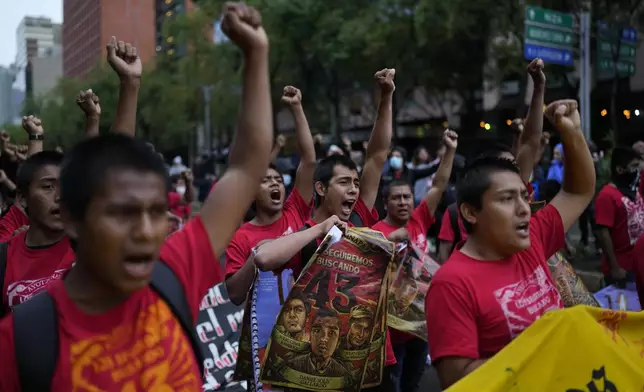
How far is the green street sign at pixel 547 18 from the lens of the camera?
1332 centimetres

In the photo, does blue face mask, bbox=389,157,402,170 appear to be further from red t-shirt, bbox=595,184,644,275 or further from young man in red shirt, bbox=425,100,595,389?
young man in red shirt, bbox=425,100,595,389

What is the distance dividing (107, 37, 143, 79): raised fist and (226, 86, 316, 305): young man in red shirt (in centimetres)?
102

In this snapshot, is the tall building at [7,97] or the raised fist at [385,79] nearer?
the raised fist at [385,79]

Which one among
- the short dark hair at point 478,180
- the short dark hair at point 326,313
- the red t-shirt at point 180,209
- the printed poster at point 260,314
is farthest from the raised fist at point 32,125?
the red t-shirt at point 180,209

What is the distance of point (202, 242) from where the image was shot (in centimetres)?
213

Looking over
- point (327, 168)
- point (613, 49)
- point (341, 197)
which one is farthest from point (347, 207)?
point (613, 49)

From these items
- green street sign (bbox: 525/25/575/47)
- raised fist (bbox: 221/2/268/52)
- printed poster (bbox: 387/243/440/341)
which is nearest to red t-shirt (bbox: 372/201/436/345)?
printed poster (bbox: 387/243/440/341)

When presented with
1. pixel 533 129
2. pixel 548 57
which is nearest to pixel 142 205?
pixel 533 129

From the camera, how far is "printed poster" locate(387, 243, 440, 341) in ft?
14.3

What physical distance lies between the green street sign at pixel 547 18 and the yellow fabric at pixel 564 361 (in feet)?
38.0

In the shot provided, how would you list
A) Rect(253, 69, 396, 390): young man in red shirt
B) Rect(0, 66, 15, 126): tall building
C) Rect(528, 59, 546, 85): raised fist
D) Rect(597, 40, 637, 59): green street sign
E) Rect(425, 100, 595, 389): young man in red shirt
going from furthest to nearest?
Rect(0, 66, 15, 126): tall building < Rect(597, 40, 637, 59): green street sign < Rect(528, 59, 546, 85): raised fist < Rect(253, 69, 396, 390): young man in red shirt < Rect(425, 100, 595, 389): young man in red shirt

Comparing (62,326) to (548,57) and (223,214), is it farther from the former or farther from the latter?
(548,57)

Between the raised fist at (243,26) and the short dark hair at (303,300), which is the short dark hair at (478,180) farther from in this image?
the raised fist at (243,26)

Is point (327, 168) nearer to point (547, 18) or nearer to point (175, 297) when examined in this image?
point (175, 297)
